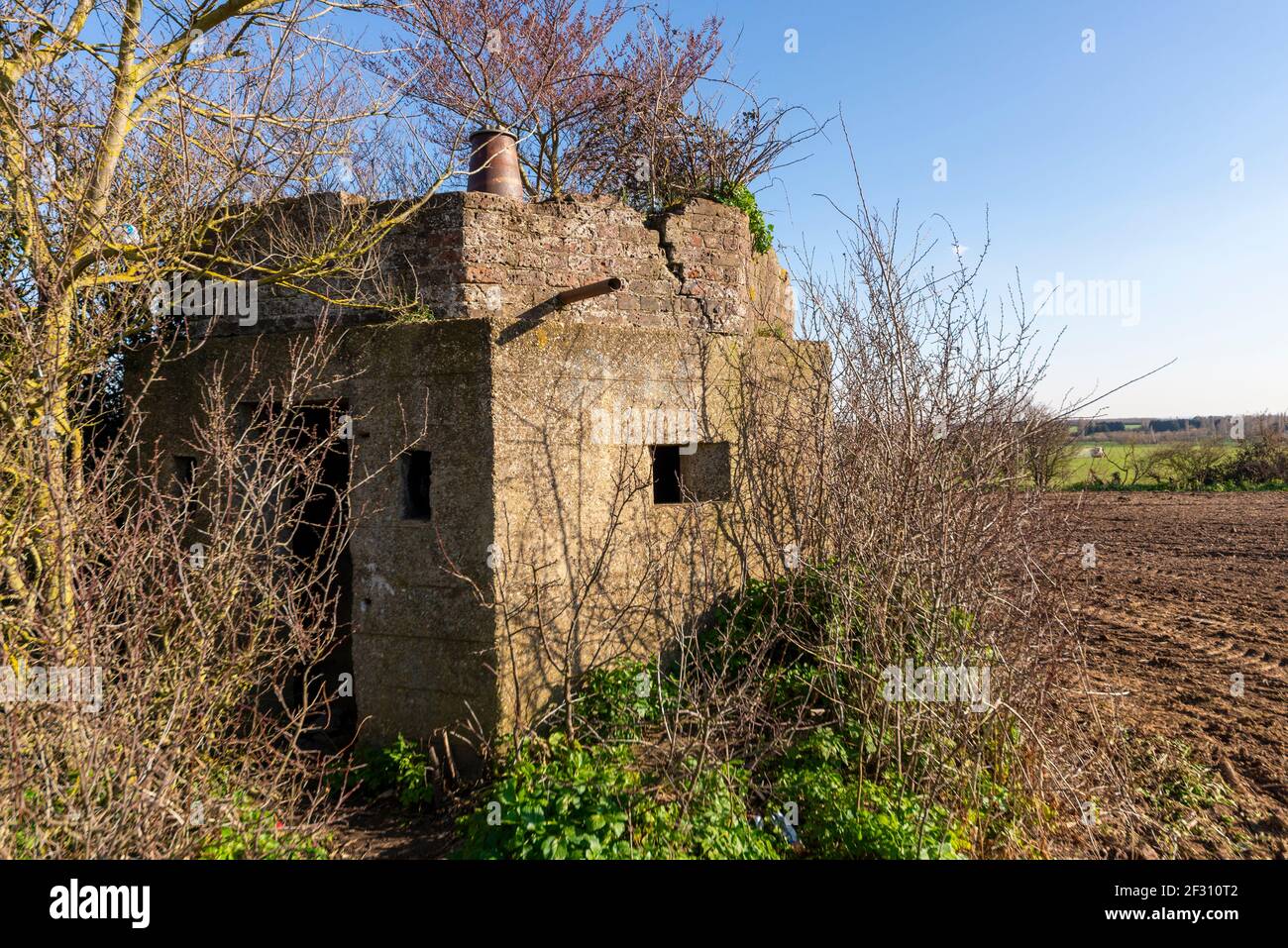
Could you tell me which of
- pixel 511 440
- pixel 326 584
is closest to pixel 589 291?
pixel 511 440

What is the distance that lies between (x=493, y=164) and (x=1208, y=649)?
358 inches

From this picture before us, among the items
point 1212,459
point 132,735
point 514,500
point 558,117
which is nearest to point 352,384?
point 514,500

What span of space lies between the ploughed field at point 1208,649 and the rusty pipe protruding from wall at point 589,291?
4192mm

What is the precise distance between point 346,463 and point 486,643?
7.84ft

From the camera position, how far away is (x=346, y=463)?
6.89 meters

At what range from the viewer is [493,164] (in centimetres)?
650

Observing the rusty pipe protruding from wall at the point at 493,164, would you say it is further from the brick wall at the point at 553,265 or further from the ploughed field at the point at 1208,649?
the ploughed field at the point at 1208,649

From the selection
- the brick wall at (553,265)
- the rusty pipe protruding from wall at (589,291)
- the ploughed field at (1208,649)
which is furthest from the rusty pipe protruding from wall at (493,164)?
the ploughed field at (1208,649)

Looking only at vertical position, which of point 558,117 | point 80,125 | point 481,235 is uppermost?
point 558,117

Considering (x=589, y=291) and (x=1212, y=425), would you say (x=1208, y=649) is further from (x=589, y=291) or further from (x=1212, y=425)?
(x=1212, y=425)

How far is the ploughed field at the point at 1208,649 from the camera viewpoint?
6.21 meters

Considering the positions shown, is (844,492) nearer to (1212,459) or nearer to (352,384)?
(352,384)

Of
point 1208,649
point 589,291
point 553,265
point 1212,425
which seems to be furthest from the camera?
point 1212,425
